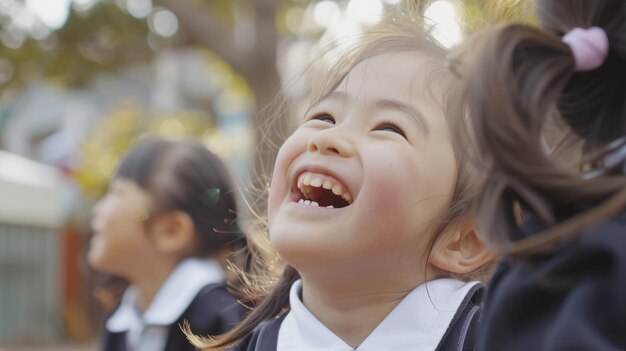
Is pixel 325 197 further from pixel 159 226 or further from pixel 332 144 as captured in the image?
pixel 159 226

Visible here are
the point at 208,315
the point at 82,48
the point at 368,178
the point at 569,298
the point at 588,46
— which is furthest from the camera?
the point at 82,48

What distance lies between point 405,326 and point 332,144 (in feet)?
1.17

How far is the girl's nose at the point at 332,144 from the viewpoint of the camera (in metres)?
1.59

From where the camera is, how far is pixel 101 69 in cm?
844

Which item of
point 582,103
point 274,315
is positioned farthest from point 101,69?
point 582,103

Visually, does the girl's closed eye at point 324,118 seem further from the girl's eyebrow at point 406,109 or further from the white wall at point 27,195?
the white wall at point 27,195

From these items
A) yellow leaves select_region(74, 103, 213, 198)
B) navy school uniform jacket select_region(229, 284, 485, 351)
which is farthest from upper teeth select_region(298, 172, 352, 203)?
yellow leaves select_region(74, 103, 213, 198)

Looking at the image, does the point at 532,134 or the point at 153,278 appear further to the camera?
the point at 153,278

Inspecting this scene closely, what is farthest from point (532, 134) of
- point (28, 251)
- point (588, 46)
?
point (28, 251)

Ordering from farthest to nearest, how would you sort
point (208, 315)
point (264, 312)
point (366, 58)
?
1. point (208, 315)
2. point (264, 312)
3. point (366, 58)

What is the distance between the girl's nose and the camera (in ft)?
5.20

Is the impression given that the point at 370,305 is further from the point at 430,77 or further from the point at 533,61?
the point at 533,61

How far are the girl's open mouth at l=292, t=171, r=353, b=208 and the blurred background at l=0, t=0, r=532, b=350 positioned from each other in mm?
441

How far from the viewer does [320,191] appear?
Result: 5.38ft
